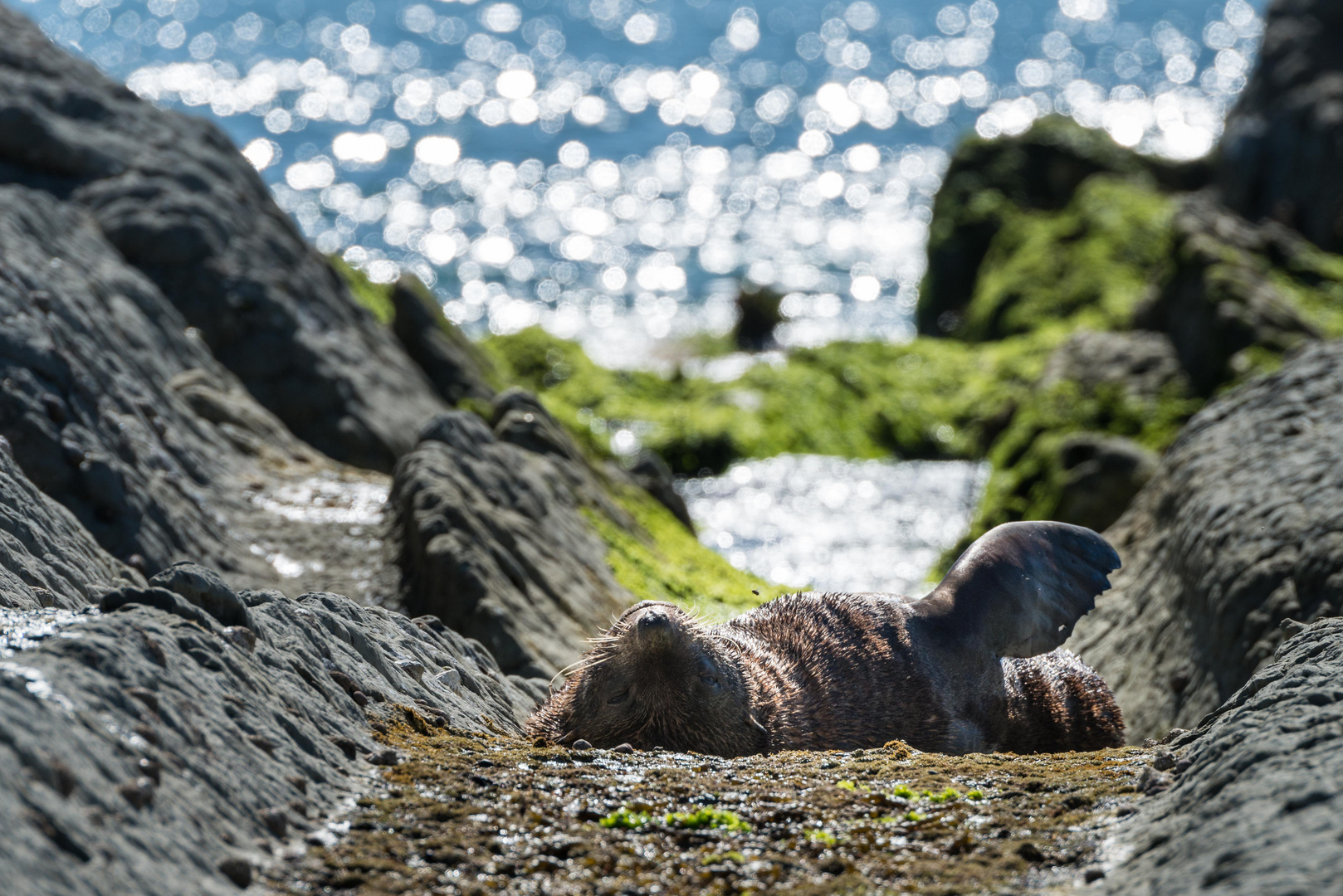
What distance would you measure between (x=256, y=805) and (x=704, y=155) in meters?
44.3

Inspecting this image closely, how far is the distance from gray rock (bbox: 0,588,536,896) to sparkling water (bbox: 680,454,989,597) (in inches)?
412

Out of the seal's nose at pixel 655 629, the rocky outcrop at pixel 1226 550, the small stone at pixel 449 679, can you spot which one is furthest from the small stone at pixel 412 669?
the rocky outcrop at pixel 1226 550

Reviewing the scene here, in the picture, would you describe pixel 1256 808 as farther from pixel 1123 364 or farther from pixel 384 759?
pixel 1123 364

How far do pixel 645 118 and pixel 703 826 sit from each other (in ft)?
160

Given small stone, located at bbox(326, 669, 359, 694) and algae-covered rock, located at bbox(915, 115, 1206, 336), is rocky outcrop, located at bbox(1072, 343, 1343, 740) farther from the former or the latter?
algae-covered rock, located at bbox(915, 115, 1206, 336)

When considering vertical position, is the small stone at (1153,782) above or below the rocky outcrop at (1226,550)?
below

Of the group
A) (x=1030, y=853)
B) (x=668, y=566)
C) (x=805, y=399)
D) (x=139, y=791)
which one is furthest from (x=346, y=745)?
(x=805, y=399)

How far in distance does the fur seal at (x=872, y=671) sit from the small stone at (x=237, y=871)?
8.49 feet

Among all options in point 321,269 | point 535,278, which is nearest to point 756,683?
point 321,269

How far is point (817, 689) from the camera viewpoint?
696cm

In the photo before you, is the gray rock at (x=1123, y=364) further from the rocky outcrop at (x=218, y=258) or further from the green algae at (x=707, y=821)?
the green algae at (x=707, y=821)

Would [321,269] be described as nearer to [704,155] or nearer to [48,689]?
[48,689]

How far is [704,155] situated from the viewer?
46.8m

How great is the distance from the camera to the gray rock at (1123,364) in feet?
57.5
